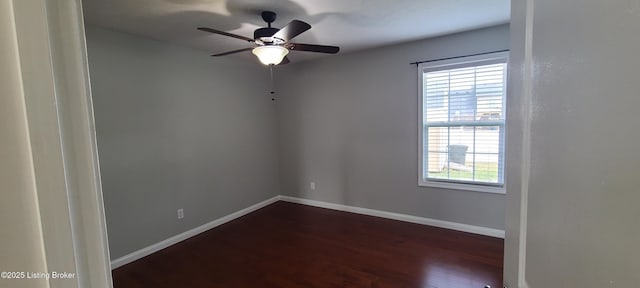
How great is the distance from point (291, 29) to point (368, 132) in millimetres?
2126

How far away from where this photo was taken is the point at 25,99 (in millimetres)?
351

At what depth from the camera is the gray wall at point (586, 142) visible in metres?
0.35

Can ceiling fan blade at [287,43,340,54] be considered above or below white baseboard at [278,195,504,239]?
above

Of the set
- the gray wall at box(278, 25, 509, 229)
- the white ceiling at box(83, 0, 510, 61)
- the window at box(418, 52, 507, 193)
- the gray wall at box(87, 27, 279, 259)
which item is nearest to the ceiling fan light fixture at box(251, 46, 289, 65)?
the white ceiling at box(83, 0, 510, 61)

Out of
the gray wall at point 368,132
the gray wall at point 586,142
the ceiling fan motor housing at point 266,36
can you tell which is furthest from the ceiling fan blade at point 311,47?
the gray wall at point 586,142

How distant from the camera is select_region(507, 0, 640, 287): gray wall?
350 mm

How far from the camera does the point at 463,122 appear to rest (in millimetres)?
3127

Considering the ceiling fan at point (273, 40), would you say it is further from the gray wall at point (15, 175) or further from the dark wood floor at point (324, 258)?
the dark wood floor at point (324, 258)

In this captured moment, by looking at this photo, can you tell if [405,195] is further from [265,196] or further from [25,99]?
[25,99]

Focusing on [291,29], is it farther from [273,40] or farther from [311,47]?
[311,47]

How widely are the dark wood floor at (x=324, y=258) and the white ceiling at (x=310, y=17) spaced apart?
7.63 feet

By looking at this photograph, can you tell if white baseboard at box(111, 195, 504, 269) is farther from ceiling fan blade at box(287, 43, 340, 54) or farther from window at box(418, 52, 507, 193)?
ceiling fan blade at box(287, 43, 340, 54)

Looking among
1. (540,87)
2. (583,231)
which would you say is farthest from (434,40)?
(583,231)

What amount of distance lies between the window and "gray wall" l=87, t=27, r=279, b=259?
8.29 feet
